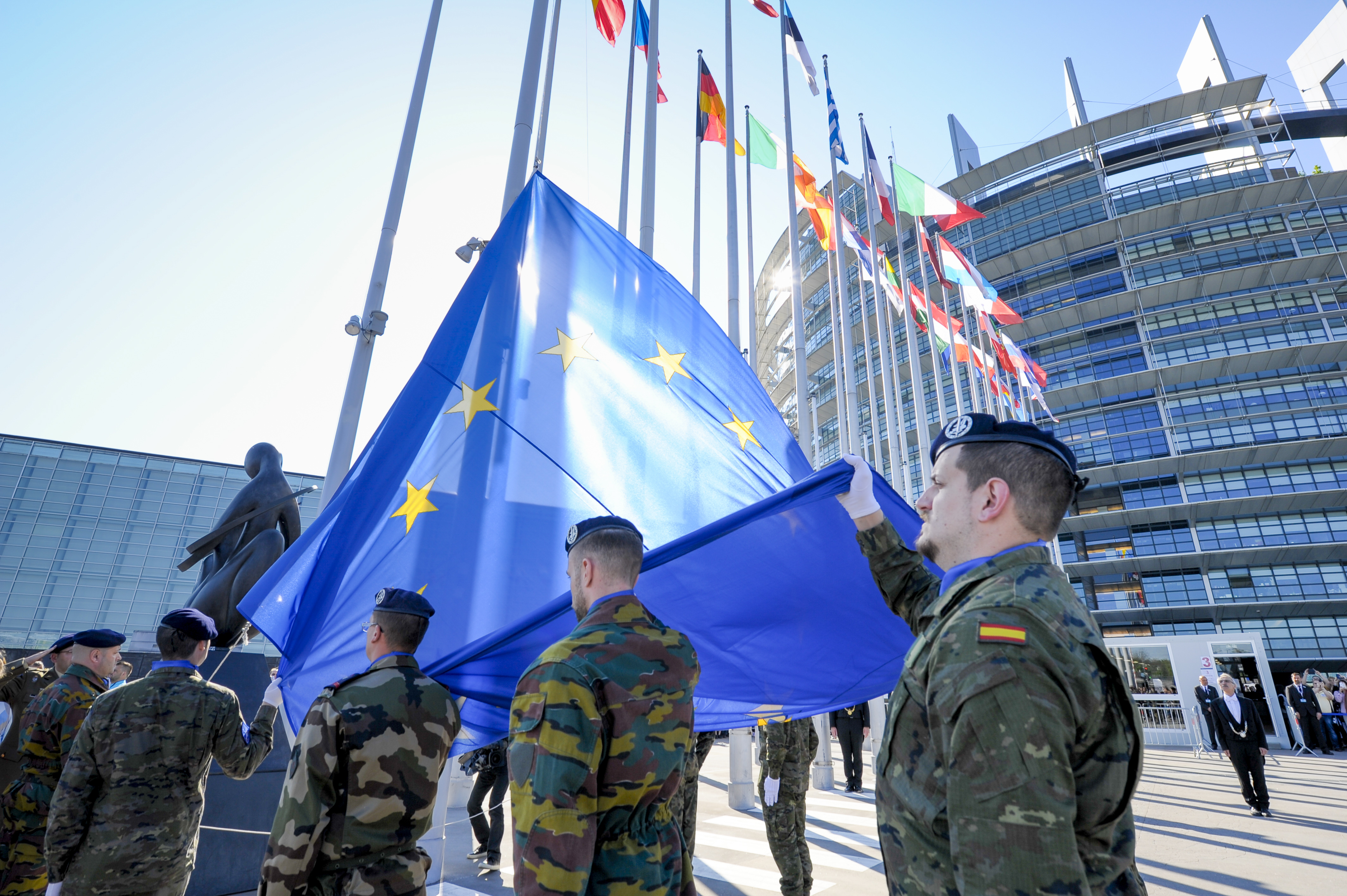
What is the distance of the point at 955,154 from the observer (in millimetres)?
41531

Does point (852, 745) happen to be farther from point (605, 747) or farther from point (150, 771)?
point (605, 747)

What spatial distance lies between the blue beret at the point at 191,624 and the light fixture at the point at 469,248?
11.2ft

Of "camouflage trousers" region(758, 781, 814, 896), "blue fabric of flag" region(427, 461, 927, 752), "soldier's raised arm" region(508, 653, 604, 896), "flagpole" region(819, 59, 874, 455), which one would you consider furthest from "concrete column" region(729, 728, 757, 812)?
"soldier's raised arm" region(508, 653, 604, 896)

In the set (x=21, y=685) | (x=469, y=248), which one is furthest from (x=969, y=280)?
(x=21, y=685)

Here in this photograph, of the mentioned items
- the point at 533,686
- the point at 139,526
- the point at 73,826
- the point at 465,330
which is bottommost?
the point at 73,826

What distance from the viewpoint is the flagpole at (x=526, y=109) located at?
19.8 feet

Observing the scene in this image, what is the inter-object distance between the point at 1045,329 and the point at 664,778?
131 feet

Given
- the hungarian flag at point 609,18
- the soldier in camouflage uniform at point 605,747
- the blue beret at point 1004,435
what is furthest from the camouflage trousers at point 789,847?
the hungarian flag at point 609,18

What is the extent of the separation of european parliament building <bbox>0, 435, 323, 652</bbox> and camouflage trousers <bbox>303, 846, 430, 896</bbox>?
45.7 m

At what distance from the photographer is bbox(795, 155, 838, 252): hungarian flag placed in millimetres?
12875

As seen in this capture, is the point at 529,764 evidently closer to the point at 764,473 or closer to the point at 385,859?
the point at 385,859

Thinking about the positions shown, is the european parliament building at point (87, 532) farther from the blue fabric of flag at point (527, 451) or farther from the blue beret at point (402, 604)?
the blue beret at point (402, 604)

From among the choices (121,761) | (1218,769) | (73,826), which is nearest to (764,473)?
(121,761)

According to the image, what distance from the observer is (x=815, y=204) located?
1350cm
